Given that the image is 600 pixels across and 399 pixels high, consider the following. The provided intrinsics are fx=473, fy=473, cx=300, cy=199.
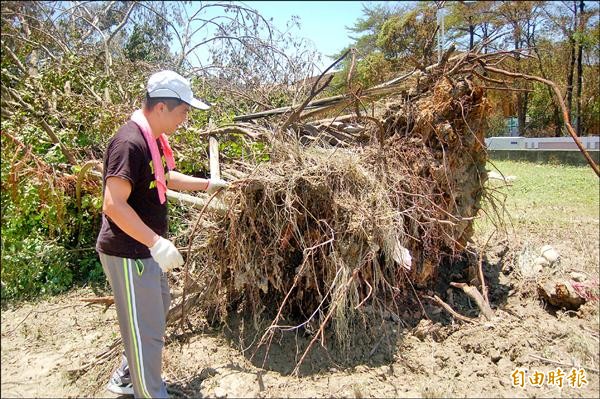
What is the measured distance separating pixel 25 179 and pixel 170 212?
3.97 ft

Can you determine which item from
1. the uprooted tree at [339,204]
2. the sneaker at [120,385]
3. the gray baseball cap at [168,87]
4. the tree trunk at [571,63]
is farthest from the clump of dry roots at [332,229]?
the tree trunk at [571,63]

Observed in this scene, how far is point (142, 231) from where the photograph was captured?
7.06 feet

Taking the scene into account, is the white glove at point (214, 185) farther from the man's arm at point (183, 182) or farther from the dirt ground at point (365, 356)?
the dirt ground at point (365, 356)

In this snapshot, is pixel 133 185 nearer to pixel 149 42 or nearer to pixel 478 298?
pixel 478 298

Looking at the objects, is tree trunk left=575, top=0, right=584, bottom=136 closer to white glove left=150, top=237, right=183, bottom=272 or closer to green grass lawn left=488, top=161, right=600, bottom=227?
green grass lawn left=488, top=161, right=600, bottom=227

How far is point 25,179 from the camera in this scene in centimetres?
396

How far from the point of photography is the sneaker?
8.48 feet

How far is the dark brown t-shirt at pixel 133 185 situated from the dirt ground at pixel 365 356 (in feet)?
3.08

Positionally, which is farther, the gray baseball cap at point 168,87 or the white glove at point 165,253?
the gray baseball cap at point 168,87

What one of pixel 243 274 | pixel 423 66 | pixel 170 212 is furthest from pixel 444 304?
pixel 170 212

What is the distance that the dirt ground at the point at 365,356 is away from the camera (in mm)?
2703

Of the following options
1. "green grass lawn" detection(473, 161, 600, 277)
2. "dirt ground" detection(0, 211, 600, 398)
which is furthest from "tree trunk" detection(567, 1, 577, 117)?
"dirt ground" detection(0, 211, 600, 398)

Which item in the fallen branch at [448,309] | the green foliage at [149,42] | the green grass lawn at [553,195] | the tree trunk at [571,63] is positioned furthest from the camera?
the tree trunk at [571,63]

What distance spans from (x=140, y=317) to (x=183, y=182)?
0.90 metres
